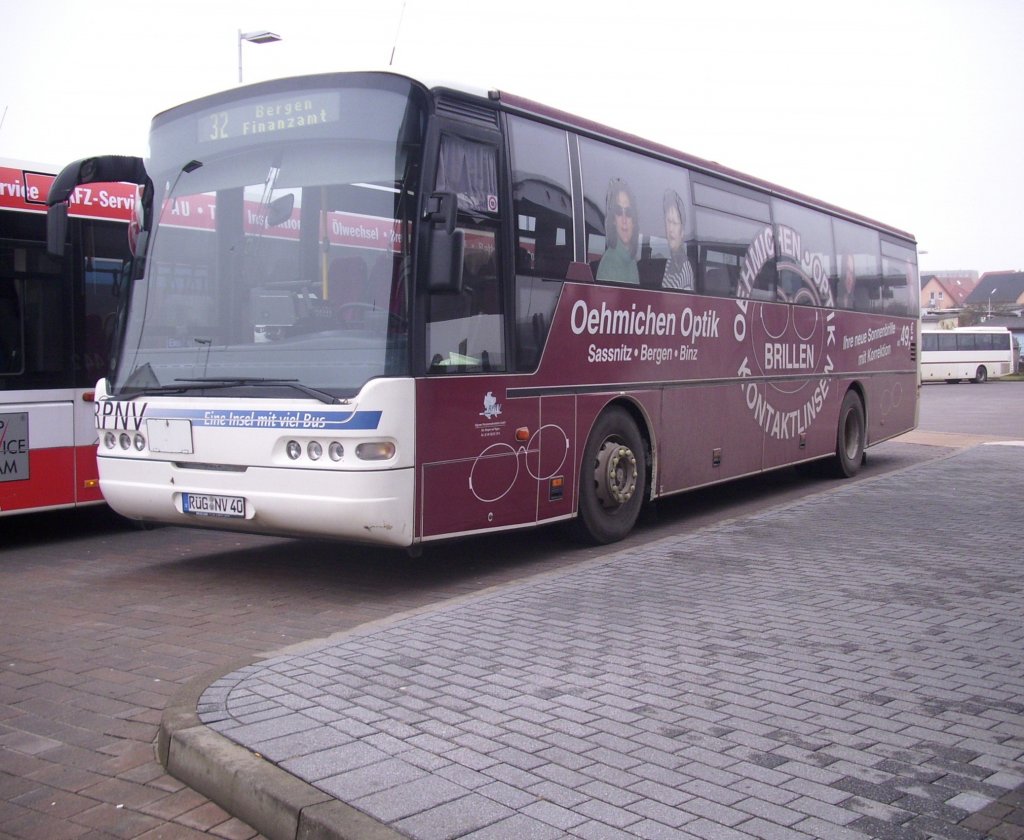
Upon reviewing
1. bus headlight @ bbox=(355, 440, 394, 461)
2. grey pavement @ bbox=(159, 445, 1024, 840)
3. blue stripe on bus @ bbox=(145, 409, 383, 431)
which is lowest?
grey pavement @ bbox=(159, 445, 1024, 840)

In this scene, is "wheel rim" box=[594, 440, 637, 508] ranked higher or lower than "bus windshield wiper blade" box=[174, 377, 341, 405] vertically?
lower

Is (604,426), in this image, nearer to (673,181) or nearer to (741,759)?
(673,181)

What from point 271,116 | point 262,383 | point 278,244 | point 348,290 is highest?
point 271,116

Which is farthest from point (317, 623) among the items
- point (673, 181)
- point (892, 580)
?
point (673, 181)

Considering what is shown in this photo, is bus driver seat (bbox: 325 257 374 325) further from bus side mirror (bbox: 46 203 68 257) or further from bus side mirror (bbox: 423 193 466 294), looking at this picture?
bus side mirror (bbox: 46 203 68 257)

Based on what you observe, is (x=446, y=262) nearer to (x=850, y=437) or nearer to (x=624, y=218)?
(x=624, y=218)

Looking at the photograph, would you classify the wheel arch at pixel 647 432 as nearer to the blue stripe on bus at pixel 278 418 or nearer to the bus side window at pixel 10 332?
the blue stripe on bus at pixel 278 418

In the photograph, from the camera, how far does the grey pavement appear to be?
3.75 meters

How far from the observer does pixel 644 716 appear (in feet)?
15.5

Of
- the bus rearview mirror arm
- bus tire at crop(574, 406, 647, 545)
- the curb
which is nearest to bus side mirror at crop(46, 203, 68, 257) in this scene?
the bus rearview mirror arm

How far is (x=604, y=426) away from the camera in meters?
9.43

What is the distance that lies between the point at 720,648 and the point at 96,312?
6899 millimetres

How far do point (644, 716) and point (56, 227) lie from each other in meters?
5.77

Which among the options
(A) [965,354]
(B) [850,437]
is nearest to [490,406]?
(B) [850,437]
